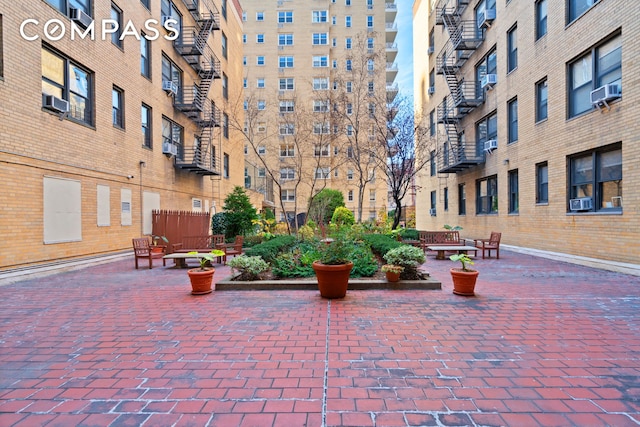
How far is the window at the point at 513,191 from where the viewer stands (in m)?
14.3

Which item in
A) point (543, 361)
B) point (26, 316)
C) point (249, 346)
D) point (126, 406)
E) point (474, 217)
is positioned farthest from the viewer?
point (474, 217)

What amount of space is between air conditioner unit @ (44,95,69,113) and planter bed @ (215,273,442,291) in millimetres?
7241

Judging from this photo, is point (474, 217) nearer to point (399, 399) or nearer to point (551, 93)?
point (551, 93)

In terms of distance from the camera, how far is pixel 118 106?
12.8 meters

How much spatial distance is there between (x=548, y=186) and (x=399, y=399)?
12.0 m

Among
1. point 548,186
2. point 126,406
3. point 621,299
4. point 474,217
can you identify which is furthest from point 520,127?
point 126,406

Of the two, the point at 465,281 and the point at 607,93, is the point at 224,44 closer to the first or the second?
the point at 607,93

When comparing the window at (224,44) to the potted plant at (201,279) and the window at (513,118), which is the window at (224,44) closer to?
the window at (513,118)

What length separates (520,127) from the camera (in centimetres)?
1353

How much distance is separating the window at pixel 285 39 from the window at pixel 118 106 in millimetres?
33971

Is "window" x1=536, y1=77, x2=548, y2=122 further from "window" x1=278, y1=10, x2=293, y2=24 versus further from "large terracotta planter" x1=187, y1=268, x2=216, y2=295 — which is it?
"window" x1=278, y1=10, x2=293, y2=24

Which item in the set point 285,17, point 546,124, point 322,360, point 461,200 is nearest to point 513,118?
point 546,124

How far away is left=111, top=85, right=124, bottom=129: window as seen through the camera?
12.5 m

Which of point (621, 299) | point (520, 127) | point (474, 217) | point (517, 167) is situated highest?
point (520, 127)
